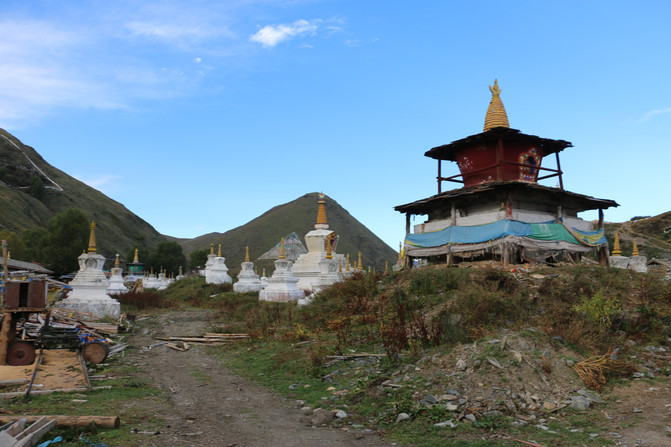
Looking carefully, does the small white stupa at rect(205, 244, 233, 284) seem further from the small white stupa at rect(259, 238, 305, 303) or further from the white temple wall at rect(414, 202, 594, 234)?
the white temple wall at rect(414, 202, 594, 234)

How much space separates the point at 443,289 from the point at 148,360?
9565mm

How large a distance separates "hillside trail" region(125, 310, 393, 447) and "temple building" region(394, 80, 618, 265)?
12228mm

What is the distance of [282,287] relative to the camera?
2809cm

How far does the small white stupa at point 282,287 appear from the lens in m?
27.9

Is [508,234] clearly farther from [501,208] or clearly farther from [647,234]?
[647,234]

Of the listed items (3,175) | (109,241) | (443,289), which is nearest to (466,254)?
(443,289)

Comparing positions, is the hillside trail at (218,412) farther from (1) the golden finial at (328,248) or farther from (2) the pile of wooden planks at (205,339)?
(1) the golden finial at (328,248)

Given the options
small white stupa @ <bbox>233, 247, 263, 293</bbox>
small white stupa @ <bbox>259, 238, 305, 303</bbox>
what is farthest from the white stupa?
small white stupa @ <bbox>233, 247, 263, 293</bbox>

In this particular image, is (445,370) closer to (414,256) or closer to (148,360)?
(148,360)

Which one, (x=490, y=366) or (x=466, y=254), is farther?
Result: (x=466, y=254)

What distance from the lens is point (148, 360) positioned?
13.5 m

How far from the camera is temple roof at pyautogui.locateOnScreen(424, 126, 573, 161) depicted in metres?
21.5

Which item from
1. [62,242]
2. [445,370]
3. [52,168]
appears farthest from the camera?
[52,168]

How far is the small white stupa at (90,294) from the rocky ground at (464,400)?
11.9 m
